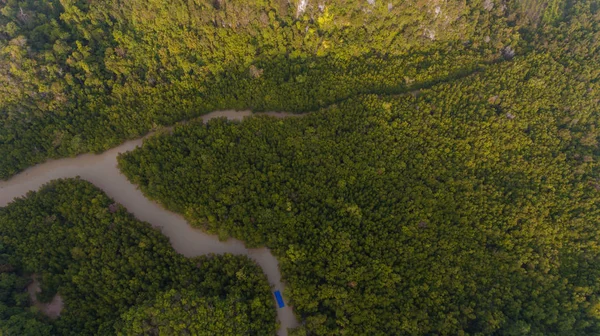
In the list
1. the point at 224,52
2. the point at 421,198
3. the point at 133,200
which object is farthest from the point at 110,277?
the point at 421,198

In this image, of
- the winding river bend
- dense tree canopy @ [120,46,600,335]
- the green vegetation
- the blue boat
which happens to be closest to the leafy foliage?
the winding river bend

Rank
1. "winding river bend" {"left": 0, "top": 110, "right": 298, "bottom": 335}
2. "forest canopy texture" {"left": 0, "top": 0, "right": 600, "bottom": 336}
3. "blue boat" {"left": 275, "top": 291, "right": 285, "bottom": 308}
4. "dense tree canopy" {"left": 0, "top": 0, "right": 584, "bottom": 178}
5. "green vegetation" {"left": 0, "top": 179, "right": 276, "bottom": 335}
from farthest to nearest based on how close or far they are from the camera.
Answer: "dense tree canopy" {"left": 0, "top": 0, "right": 584, "bottom": 178}, "winding river bend" {"left": 0, "top": 110, "right": 298, "bottom": 335}, "blue boat" {"left": 275, "top": 291, "right": 285, "bottom": 308}, "forest canopy texture" {"left": 0, "top": 0, "right": 600, "bottom": 336}, "green vegetation" {"left": 0, "top": 179, "right": 276, "bottom": 335}

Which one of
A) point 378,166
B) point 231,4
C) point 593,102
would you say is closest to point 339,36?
point 231,4

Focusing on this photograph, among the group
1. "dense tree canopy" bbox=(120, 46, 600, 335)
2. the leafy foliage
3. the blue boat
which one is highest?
the leafy foliage

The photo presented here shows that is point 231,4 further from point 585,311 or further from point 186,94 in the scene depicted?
point 585,311

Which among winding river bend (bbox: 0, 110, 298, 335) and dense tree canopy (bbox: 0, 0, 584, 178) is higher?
dense tree canopy (bbox: 0, 0, 584, 178)

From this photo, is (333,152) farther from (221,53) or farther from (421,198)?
(221,53)

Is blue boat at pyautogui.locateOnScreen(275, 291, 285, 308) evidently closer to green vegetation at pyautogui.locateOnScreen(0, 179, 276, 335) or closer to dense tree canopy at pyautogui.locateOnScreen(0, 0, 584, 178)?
green vegetation at pyautogui.locateOnScreen(0, 179, 276, 335)
